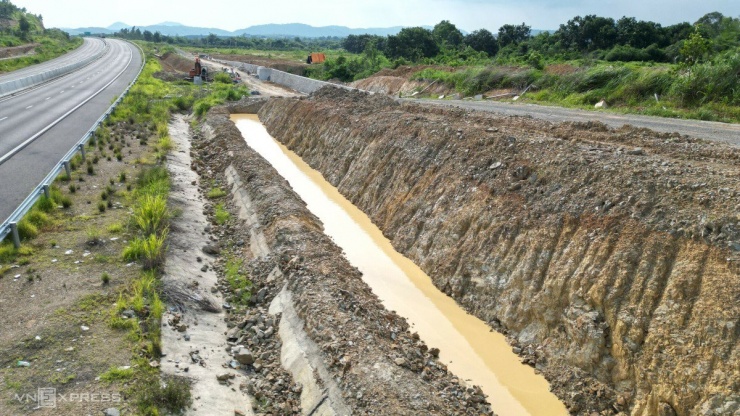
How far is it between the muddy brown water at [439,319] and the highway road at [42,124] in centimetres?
1079

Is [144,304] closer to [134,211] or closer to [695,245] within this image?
[134,211]

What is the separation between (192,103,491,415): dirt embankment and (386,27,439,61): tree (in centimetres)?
6468

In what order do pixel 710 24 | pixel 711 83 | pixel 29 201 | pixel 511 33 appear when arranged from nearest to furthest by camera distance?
1. pixel 29 201
2. pixel 711 83
3. pixel 710 24
4. pixel 511 33

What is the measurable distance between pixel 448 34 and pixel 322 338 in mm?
94040

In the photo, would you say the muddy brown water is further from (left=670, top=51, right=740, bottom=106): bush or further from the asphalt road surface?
(left=670, top=51, right=740, bottom=106): bush

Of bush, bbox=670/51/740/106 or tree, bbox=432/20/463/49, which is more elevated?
tree, bbox=432/20/463/49

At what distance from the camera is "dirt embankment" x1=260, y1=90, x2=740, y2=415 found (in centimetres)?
956

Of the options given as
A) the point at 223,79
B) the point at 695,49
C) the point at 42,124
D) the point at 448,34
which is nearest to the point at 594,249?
the point at 695,49

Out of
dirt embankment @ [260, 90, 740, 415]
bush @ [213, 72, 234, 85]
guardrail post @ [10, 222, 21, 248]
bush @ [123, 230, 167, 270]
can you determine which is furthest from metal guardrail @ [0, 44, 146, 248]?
bush @ [213, 72, 234, 85]

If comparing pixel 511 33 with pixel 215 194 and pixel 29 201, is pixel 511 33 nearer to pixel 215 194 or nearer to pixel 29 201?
pixel 215 194

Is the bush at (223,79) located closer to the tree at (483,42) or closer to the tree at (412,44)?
the tree at (412,44)

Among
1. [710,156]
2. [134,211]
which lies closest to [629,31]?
[710,156]

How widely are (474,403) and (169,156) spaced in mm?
21319

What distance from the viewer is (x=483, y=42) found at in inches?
3110
